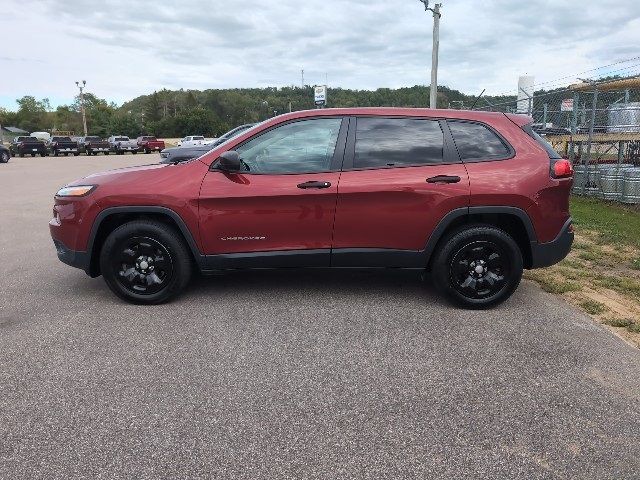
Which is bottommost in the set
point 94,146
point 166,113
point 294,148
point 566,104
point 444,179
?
point 444,179

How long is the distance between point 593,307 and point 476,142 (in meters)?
1.81

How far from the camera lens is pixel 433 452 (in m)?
2.45

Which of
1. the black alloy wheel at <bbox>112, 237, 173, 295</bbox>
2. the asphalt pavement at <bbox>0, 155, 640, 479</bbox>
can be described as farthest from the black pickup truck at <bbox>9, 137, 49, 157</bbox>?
the black alloy wheel at <bbox>112, 237, 173, 295</bbox>

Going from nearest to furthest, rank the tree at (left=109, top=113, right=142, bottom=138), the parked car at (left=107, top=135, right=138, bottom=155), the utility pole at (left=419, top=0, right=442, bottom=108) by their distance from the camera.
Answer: the utility pole at (left=419, top=0, right=442, bottom=108), the parked car at (left=107, top=135, right=138, bottom=155), the tree at (left=109, top=113, right=142, bottom=138)

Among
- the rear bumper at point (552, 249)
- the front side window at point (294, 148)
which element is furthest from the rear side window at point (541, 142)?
the front side window at point (294, 148)

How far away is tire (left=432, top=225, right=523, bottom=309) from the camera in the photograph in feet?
14.1

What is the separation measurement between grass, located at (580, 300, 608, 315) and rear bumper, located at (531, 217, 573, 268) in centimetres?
51

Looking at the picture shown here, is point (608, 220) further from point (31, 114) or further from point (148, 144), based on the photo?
point (31, 114)

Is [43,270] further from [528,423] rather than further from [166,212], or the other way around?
[528,423]

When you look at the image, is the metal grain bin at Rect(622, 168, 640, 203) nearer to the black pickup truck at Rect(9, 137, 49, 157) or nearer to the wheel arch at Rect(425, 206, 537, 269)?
the wheel arch at Rect(425, 206, 537, 269)

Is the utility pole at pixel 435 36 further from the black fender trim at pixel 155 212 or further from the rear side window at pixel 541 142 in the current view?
the black fender trim at pixel 155 212

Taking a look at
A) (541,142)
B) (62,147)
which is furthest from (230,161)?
(62,147)

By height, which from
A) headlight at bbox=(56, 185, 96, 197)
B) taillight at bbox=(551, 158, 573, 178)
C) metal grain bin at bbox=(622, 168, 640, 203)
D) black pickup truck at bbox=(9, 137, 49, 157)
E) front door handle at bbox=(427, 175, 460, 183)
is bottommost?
metal grain bin at bbox=(622, 168, 640, 203)

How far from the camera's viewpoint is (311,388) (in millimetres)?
3051
